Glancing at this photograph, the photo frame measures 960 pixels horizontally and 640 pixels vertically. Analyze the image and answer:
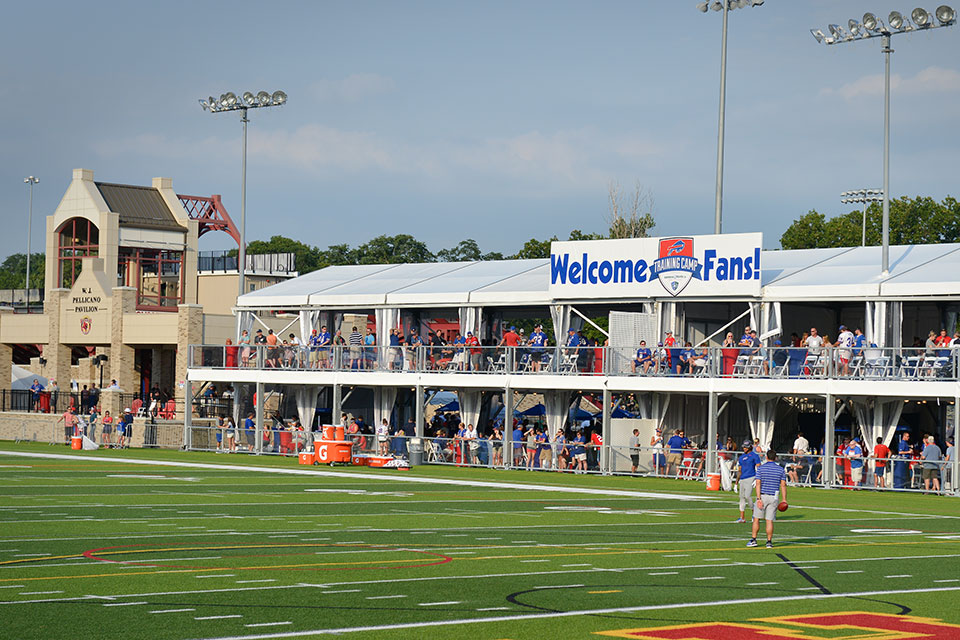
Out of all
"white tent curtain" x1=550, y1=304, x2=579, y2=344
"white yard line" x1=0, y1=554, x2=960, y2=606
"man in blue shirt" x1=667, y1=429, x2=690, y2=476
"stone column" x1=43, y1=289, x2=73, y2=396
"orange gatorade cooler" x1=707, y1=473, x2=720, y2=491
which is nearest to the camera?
"white yard line" x1=0, y1=554, x2=960, y2=606

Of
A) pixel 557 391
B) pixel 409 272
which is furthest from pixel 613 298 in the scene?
pixel 409 272

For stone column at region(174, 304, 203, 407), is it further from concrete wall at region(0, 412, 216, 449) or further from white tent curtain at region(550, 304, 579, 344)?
white tent curtain at region(550, 304, 579, 344)

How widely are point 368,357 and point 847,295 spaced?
16.7m

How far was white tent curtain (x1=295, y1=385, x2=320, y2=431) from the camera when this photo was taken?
50812 millimetres

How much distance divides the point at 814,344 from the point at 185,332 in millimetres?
31060

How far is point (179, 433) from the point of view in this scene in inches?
2105

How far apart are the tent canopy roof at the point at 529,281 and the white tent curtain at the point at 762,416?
305cm

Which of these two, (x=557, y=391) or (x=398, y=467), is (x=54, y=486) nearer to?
(x=398, y=467)

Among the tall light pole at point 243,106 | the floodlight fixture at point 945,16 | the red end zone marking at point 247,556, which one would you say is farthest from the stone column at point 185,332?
the red end zone marking at point 247,556

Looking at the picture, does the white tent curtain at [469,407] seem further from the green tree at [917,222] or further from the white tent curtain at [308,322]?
the green tree at [917,222]

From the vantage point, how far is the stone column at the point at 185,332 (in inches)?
2356

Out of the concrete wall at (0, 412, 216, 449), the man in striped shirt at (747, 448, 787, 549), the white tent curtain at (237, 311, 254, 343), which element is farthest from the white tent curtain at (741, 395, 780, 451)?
the white tent curtain at (237, 311, 254, 343)

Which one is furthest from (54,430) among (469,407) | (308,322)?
(469,407)

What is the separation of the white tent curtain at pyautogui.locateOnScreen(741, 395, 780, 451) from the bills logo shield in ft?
13.7
